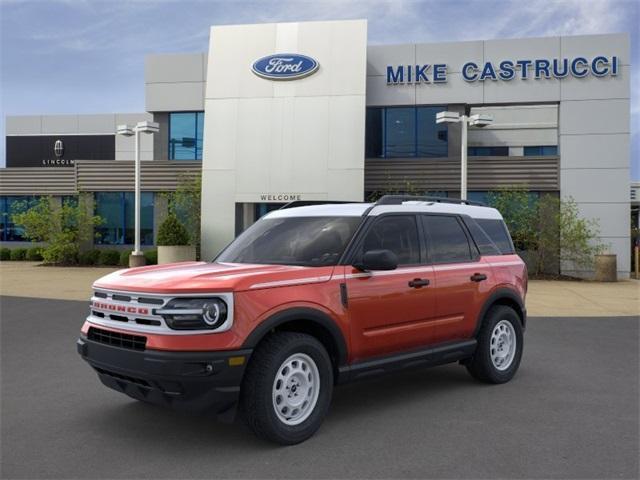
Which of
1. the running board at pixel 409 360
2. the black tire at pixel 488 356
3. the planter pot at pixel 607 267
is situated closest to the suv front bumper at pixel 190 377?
the running board at pixel 409 360

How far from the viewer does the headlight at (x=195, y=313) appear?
13.8 feet

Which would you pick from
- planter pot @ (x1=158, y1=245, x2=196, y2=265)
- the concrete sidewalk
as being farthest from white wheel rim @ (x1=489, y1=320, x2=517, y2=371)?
planter pot @ (x1=158, y1=245, x2=196, y2=265)

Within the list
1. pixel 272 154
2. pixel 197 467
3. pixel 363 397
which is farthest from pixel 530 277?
pixel 197 467

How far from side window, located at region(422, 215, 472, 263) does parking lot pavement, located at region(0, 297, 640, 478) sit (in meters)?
1.37

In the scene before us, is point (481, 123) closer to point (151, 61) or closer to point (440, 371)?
point (440, 371)

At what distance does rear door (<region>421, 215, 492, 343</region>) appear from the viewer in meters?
5.80

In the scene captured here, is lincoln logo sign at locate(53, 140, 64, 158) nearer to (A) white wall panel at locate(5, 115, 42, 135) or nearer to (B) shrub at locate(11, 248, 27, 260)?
(A) white wall panel at locate(5, 115, 42, 135)

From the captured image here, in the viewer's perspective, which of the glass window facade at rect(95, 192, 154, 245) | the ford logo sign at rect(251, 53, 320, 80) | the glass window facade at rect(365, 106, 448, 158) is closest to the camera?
the ford logo sign at rect(251, 53, 320, 80)

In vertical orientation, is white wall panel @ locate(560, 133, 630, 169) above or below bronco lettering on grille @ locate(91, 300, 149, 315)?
above

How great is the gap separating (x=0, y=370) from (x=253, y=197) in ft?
53.9

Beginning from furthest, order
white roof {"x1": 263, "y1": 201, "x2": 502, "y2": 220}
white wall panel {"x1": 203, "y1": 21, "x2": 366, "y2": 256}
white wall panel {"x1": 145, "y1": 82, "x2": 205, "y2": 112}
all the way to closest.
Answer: white wall panel {"x1": 145, "y1": 82, "x2": 205, "y2": 112}, white wall panel {"x1": 203, "y1": 21, "x2": 366, "y2": 256}, white roof {"x1": 263, "y1": 201, "x2": 502, "y2": 220}

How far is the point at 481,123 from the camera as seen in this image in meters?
19.1

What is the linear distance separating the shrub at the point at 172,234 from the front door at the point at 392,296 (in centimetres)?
1678

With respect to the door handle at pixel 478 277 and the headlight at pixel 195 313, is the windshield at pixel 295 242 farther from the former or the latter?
the door handle at pixel 478 277
